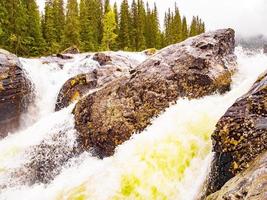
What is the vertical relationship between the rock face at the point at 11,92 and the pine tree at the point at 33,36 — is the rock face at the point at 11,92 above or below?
below

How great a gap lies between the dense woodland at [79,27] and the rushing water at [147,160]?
3312 cm

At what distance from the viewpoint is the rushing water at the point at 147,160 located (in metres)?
12.1

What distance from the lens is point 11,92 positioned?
22.8 metres

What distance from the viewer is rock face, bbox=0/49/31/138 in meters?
22.4

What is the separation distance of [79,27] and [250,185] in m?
59.6

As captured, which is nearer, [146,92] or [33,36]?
[146,92]

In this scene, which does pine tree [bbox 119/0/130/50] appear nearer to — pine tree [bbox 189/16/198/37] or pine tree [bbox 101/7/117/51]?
pine tree [bbox 101/7/117/51]

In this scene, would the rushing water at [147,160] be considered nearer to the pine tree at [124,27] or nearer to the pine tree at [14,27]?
the pine tree at [14,27]

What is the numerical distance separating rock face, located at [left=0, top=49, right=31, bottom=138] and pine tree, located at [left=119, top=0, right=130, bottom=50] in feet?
155

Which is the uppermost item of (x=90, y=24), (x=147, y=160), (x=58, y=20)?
(x=58, y=20)

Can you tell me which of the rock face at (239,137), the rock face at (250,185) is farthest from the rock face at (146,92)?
the rock face at (250,185)

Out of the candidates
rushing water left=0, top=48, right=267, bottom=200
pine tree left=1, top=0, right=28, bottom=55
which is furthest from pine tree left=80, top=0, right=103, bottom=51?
rushing water left=0, top=48, right=267, bottom=200

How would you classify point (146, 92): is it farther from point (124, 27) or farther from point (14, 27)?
point (124, 27)

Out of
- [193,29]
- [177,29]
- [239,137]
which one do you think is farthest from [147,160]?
[193,29]
